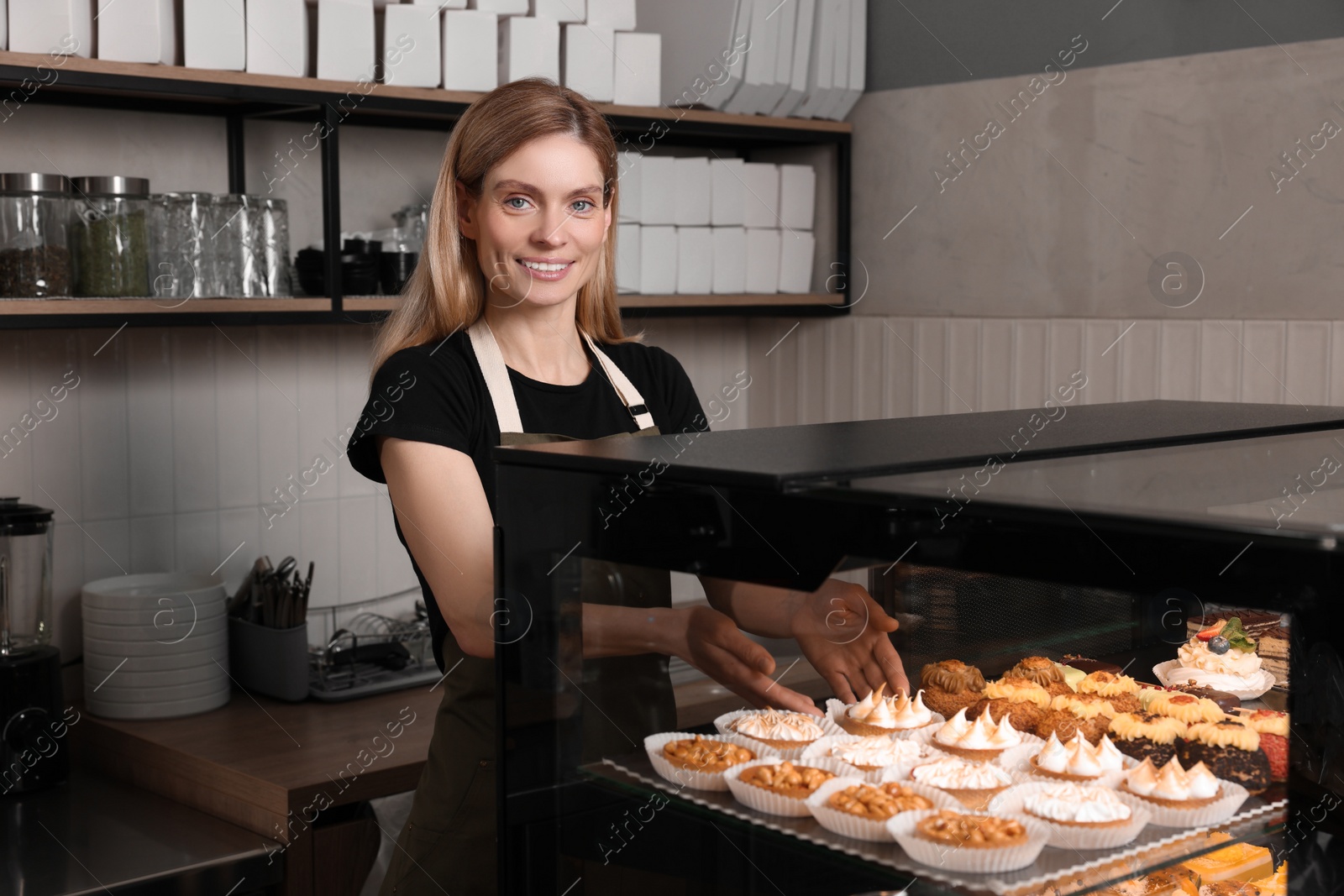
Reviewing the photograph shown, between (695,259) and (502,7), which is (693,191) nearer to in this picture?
(695,259)

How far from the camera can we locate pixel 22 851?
173 cm

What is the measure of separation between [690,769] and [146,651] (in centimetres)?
152

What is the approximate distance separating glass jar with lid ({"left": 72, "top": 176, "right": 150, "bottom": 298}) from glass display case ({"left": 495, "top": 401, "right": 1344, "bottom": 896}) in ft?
4.26

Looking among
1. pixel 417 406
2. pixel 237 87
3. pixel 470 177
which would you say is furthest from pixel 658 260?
pixel 417 406

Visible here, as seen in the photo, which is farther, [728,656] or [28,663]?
[28,663]

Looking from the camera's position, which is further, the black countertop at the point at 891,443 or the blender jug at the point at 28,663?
the blender jug at the point at 28,663

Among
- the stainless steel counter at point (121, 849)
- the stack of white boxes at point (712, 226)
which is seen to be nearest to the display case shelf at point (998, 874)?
the stainless steel counter at point (121, 849)

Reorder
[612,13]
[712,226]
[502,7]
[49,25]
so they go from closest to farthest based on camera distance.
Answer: [49,25] → [502,7] → [612,13] → [712,226]

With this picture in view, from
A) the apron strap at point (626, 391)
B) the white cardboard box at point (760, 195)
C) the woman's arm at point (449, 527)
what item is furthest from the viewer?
the white cardboard box at point (760, 195)

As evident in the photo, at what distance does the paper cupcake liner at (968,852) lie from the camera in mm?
734

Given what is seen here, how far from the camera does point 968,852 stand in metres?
0.74

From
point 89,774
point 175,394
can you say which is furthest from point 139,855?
point 175,394

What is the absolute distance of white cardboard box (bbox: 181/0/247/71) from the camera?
199 cm

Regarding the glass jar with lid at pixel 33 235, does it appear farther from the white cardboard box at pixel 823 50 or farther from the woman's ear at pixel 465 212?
the white cardboard box at pixel 823 50
